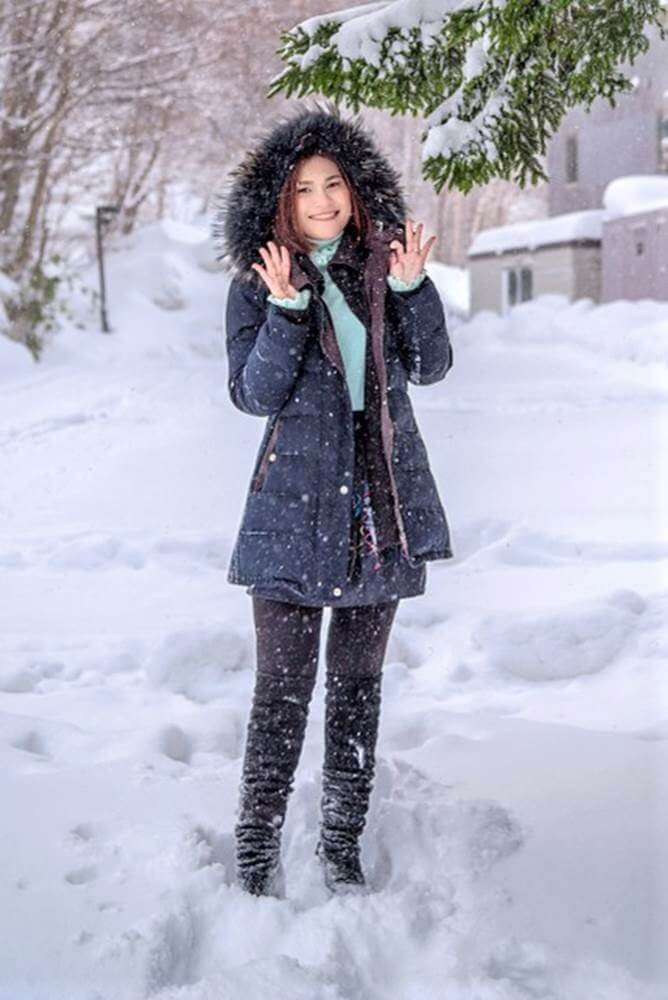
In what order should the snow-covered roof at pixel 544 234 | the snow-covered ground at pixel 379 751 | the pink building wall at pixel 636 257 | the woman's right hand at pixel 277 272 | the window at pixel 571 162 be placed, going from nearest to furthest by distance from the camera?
1. the snow-covered ground at pixel 379 751
2. the woman's right hand at pixel 277 272
3. the pink building wall at pixel 636 257
4. the snow-covered roof at pixel 544 234
5. the window at pixel 571 162

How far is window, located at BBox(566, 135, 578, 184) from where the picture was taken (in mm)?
27094

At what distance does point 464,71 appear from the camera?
2.87 meters

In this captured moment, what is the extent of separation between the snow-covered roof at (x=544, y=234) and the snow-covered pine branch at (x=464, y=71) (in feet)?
72.4

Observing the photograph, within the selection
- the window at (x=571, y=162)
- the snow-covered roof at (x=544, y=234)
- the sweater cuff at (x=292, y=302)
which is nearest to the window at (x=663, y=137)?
the snow-covered roof at (x=544, y=234)

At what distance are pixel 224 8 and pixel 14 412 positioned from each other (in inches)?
327

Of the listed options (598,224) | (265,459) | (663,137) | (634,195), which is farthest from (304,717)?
(663,137)

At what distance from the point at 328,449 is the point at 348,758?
71 cm

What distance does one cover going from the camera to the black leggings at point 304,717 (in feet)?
8.60

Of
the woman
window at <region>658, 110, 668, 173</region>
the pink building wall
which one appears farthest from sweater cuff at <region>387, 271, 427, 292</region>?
window at <region>658, 110, 668, 173</region>

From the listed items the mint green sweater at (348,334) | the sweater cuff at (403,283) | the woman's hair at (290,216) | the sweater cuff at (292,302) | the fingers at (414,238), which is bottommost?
the mint green sweater at (348,334)

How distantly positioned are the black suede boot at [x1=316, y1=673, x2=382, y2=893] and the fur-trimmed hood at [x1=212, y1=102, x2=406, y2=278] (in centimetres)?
97

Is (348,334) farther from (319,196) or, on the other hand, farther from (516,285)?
(516,285)

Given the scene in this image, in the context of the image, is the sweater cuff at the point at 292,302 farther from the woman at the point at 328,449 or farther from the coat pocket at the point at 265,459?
the coat pocket at the point at 265,459

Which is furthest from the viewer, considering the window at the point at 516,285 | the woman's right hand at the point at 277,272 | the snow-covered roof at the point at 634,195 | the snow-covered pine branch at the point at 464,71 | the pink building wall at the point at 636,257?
the window at the point at 516,285
